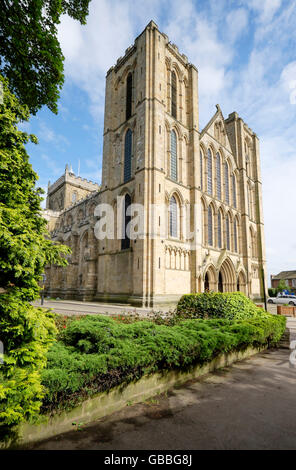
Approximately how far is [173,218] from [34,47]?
1693 centimetres

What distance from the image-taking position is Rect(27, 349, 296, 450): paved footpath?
9.80ft

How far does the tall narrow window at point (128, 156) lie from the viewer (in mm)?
23400

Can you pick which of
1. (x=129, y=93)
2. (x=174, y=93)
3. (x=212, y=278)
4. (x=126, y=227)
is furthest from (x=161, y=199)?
(x=129, y=93)

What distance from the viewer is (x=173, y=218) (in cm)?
2173

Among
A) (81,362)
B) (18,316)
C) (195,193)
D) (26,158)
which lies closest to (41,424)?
(81,362)

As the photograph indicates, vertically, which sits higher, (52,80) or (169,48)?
(169,48)

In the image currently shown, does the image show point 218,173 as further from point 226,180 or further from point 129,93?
point 129,93

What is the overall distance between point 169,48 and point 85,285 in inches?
992

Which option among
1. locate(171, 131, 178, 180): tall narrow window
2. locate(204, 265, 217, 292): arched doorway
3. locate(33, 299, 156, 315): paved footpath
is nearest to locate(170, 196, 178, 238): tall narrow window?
locate(171, 131, 178, 180): tall narrow window

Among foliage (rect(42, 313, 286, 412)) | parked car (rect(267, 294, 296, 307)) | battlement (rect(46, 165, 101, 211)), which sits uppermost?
→ battlement (rect(46, 165, 101, 211))

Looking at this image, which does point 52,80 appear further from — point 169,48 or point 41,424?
point 169,48

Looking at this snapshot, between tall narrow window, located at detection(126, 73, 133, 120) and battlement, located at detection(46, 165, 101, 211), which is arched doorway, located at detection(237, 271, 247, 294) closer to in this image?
tall narrow window, located at detection(126, 73, 133, 120)

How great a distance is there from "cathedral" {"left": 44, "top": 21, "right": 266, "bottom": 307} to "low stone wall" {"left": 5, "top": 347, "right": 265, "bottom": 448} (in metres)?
12.3

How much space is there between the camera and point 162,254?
18828 mm
